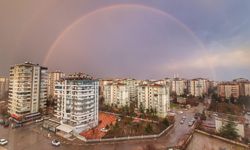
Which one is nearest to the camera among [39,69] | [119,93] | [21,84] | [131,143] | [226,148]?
[226,148]

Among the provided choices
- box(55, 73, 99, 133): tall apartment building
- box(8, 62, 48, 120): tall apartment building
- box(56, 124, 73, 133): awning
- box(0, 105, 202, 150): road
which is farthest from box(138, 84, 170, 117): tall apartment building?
box(8, 62, 48, 120): tall apartment building

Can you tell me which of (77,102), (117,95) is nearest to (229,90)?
(117,95)

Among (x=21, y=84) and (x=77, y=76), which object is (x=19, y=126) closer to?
(x=21, y=84)

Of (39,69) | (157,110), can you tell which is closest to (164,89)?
(157,110)

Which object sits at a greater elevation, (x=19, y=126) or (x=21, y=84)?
(x=21, y=84)

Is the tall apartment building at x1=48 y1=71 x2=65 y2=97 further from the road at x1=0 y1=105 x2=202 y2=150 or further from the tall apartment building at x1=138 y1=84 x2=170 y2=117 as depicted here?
the tall apartment building at x1=138 y1=84 x2=170 y2=117

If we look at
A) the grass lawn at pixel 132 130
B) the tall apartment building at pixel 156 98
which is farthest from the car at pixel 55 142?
the tall apartment building at pixel 156 98
